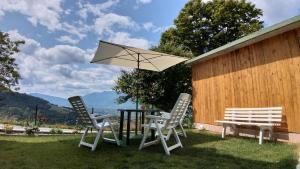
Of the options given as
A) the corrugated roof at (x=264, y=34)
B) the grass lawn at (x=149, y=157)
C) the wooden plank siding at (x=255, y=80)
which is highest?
the corrugated roof at (x=264, y=34)

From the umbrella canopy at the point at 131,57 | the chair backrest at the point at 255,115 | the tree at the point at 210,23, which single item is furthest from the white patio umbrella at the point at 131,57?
the tree at the point at 210,23

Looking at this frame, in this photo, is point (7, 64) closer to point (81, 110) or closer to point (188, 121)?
point (81, 110)

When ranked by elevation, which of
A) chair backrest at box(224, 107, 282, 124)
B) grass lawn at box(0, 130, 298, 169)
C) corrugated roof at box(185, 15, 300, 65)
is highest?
corrugated roof at box(185, 15, 300, 65)

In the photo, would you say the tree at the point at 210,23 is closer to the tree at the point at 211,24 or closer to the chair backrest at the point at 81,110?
the tree at the point at 211,24

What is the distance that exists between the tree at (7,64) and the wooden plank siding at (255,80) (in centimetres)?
742

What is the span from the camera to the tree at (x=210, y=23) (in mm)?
22422

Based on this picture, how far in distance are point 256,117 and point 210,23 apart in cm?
1783

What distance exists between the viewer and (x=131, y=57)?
7609mm

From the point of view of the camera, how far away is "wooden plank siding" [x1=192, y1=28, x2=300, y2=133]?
6.15 meters

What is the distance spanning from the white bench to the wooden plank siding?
21 centimetres

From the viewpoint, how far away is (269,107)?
6.64 meters

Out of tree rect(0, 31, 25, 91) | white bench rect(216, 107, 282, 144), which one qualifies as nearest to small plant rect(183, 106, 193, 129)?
white bench rect(216, 107, 282, 144)

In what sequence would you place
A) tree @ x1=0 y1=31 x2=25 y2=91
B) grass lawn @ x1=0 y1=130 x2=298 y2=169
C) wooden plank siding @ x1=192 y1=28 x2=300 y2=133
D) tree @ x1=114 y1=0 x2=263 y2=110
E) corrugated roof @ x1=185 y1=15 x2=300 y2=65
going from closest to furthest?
1. grass lawn @ x1=0 y1=130 x2=298 y2=169
2. corrugated roof @ x1=185 y1=15 x2=300 y2=65
3. wooden plank siding @ x1=192 y1=28 x2=300 y2=133
4. tree @ x1=0 y1=31 x2=25 y2=91
5. tree @ x1=114 y1=0 x2=263 y2=110

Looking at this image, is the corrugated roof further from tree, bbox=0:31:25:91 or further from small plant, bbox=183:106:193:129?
tree, bbox=0:31:25:91
